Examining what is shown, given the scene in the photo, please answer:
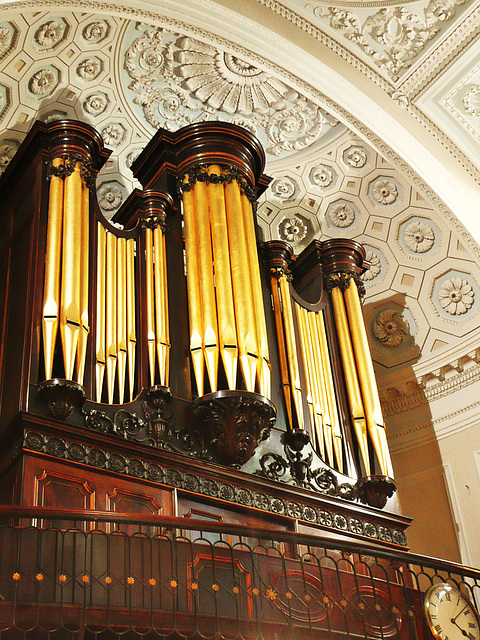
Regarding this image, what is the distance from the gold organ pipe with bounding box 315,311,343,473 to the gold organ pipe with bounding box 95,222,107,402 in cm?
236

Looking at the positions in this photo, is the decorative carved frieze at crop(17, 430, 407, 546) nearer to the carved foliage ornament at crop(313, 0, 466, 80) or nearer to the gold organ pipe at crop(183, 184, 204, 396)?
the gold organ pipe at crop(183, 184, 204, 396)

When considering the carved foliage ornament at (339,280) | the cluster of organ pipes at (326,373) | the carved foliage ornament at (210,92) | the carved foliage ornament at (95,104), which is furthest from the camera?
the carved foliage ornament at (339,280)

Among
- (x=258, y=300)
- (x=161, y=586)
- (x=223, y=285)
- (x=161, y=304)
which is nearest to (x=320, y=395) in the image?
(x=258, y=300)

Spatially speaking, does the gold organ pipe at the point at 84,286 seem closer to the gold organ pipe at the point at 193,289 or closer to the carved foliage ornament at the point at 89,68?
the gold organ pipe at the point at 193,289

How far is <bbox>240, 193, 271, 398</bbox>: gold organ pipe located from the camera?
7.48m

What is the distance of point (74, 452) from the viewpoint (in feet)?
21.0

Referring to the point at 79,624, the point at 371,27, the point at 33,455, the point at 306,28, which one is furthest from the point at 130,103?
the point at 79,624

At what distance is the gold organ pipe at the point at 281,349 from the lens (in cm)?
802

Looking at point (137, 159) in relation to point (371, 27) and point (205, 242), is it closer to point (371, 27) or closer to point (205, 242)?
point (205, 242)

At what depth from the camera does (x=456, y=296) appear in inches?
404

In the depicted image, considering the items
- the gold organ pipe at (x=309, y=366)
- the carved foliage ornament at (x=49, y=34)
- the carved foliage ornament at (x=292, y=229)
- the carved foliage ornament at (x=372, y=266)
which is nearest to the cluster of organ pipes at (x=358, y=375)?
the gold organ pipe at (x=309, y=366)

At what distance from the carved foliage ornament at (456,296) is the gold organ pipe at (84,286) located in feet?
14.6

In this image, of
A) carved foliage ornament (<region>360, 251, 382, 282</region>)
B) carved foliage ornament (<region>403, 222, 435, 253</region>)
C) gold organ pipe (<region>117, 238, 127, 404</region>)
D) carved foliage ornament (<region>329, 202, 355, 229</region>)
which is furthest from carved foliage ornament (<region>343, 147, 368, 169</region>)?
gold organ pipe (<region>117, 238, 127, 404</region>)

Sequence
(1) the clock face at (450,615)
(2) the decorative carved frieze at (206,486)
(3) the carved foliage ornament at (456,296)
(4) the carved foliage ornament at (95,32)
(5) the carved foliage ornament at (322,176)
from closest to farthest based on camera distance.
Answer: (1) the clock face at (450,615) → (2) the decorative carved frieze at (206,486) → (4) the carved foliage ornament at (95,32) → (3) the carved foliage ornament at (456,296) → (5) the carved foliage ornament at (322,176)
